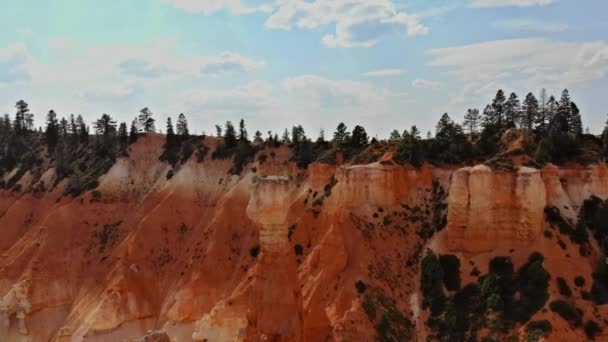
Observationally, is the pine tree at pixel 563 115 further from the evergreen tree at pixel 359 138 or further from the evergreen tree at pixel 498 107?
the evergreen tree at pixel 359 138

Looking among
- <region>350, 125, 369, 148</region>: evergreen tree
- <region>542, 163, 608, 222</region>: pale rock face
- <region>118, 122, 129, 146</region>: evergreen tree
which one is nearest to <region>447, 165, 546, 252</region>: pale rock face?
<region>542, 163, 608, 222</region>: pale rock face

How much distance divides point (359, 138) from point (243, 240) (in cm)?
1949

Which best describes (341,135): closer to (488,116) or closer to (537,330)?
(488,116)

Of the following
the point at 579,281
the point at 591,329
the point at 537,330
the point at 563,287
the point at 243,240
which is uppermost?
the point at 243,240

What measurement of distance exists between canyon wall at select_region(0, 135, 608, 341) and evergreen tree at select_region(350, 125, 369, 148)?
7428 millimetres

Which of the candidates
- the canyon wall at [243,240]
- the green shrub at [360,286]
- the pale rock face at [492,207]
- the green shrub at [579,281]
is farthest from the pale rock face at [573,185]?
the green shrub at [360,286]

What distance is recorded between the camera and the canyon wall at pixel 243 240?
155 ft

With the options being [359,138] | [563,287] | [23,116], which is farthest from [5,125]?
[563,287]

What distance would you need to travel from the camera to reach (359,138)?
74.6 metres

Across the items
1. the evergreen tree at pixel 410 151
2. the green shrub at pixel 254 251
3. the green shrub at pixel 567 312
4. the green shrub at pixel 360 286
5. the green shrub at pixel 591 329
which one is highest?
the evergreen tree at pixel 410 151

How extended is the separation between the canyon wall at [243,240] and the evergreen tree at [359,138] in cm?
743

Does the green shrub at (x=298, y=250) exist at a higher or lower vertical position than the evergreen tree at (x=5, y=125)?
lower

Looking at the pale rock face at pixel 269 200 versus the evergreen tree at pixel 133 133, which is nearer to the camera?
the pale rock face at pixel 269 200

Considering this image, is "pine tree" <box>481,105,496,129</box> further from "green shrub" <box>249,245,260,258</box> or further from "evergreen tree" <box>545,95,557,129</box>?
"green shrub" <box>249,245,260,258</box>
